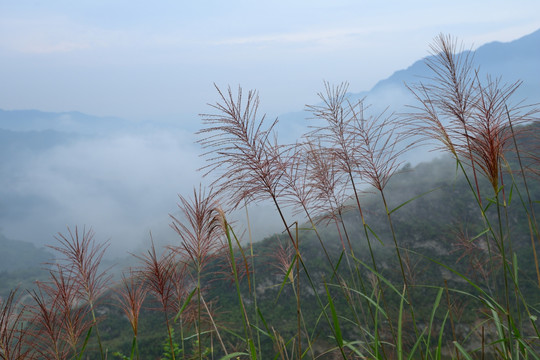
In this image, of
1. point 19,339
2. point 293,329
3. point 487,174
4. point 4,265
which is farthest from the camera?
point 4,265

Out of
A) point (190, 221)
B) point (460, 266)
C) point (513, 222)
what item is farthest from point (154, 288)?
point (513, 222)

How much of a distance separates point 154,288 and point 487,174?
1415mm

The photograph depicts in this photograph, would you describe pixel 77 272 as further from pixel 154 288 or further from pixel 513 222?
pixel 513 222

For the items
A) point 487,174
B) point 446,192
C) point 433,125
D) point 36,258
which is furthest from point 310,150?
point 36,258

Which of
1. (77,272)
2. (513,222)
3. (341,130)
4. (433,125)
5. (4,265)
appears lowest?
(513,222)

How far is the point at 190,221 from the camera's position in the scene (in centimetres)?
183

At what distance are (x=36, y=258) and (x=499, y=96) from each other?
182057 millimetres

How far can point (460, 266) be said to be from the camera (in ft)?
110

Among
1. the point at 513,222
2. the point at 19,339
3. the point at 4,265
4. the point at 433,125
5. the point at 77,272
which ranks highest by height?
the point at 4,265

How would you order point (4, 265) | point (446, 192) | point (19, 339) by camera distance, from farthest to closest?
point (4, 265) < point (446, 192) < point (19, 339)

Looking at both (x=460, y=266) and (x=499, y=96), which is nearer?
(x=499, y=96)

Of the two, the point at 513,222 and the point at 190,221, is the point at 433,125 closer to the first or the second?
the point at 190,221

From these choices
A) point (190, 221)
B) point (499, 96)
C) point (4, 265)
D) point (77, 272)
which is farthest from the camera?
point (4, 265)

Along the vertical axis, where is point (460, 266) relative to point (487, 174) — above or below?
below
